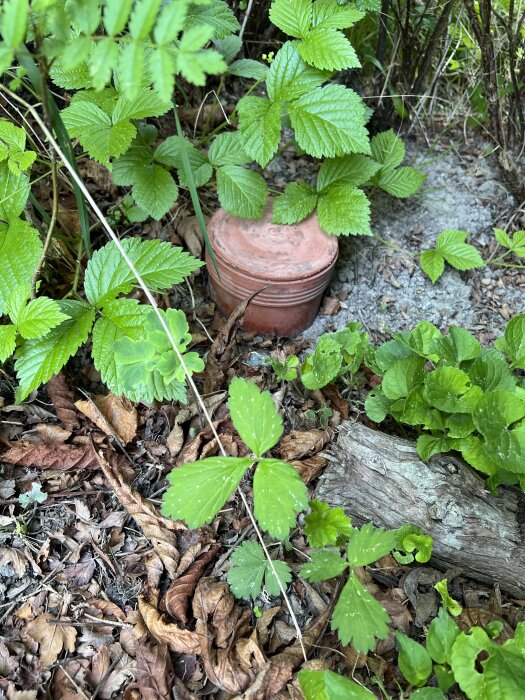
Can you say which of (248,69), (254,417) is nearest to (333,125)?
(248,69)

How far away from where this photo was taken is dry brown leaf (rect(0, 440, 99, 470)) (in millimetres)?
1856

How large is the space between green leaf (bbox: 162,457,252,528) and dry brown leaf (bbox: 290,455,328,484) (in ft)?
1.81

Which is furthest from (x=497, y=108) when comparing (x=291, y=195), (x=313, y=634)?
(x=313, y=634)

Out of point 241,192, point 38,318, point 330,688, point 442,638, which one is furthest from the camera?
point 241,192

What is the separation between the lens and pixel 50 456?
1877 millimetres

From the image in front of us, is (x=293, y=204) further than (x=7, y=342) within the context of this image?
Yes

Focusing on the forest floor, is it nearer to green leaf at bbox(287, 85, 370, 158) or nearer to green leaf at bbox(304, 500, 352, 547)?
green leaf at bbox(304, 500, 352, 547)

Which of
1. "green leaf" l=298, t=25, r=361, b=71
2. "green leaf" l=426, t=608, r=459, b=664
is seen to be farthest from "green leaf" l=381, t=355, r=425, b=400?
"green leaf" l=298, t=25, r=361, b=71

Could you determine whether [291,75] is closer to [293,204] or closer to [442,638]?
[293,204]

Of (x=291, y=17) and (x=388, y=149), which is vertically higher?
(x=291, y=17)

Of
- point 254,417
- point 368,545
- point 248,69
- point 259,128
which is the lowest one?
point 368,545

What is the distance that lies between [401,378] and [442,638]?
2.46 feet

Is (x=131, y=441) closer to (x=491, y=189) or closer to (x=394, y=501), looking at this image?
(x=394, y=501)

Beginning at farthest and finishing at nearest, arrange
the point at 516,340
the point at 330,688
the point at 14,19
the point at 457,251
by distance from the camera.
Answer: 1. the point at 457,251
2. the point at 516,340
3. the point at 330,688
4. the point at 14,19
